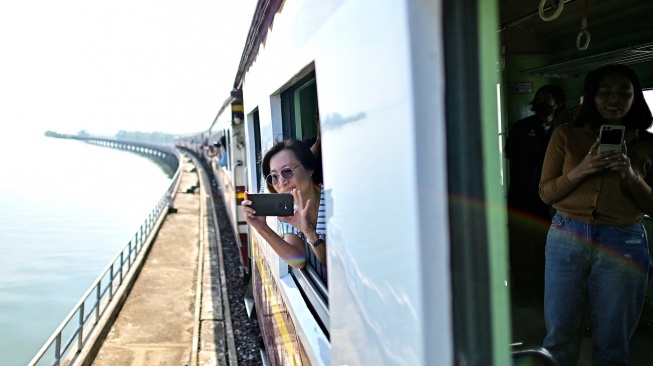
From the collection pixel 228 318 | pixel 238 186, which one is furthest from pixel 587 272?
pixel 238 186

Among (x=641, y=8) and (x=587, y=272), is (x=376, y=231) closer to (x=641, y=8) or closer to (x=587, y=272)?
(x=587, y=272)

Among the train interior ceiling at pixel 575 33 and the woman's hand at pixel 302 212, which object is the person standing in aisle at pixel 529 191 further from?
the woman's hand at pixel 302 212

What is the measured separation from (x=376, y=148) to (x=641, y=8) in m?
2.76

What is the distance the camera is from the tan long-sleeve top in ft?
6.03

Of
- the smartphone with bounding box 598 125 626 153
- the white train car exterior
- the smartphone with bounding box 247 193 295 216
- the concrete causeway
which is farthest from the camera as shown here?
the concrete causeway

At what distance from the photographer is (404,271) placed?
3.32 ft

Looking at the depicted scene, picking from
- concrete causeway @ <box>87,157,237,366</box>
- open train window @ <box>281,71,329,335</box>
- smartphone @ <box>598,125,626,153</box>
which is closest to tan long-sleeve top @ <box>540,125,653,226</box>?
smartphone @ <box>598,125,626,153</box>

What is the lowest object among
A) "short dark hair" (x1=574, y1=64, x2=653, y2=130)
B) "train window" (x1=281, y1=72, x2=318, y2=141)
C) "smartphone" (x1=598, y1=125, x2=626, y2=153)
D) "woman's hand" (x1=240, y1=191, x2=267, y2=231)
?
"woman's hand" (x1=240, y1=191, x2=267, y2=231)

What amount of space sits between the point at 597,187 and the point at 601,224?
13 cm

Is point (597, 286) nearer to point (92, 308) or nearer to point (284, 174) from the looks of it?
A: point (284, 174)

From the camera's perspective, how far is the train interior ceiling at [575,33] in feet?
9.13

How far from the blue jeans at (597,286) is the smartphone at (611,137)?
0.33 m

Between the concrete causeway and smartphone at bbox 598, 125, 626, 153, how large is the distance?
5032 millimetres

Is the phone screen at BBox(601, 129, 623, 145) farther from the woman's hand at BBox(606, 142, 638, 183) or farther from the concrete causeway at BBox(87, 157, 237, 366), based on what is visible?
the concrete causeway at BBox(87, 157, 237, 366)
